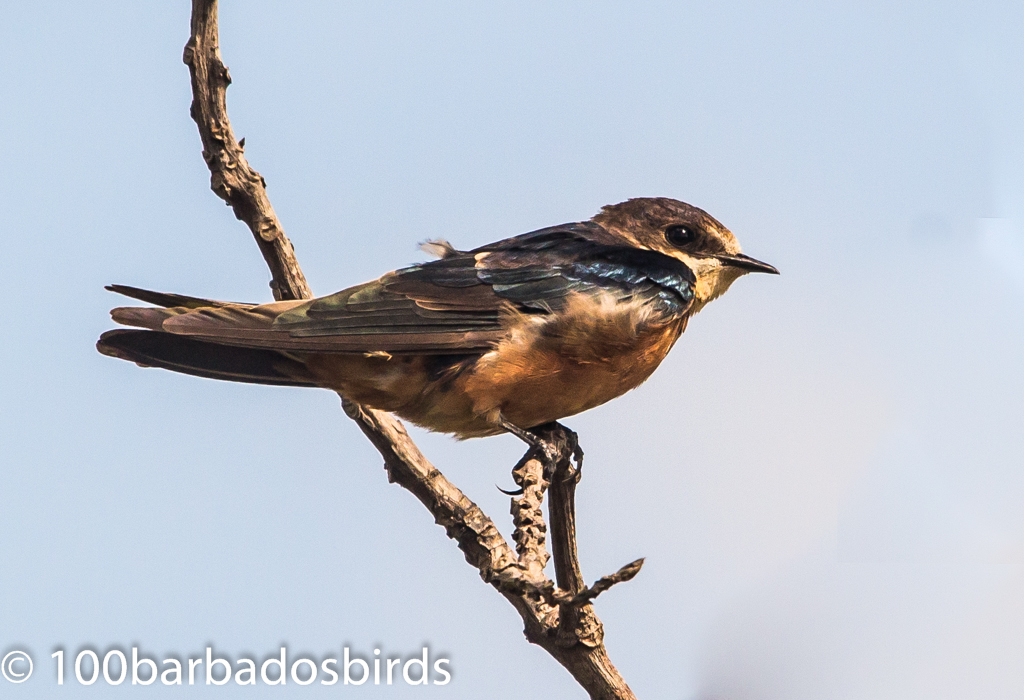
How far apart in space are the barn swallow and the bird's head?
1.46 ft

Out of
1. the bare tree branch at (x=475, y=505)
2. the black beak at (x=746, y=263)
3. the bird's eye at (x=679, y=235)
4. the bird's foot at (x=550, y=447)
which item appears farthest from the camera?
the bird's eye at (x=679, y=235)

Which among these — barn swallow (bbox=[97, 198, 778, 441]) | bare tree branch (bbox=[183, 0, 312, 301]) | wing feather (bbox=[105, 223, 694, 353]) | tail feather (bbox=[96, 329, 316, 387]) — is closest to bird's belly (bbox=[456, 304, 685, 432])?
barn swallow (bbox=[97, 198, 778, 441])

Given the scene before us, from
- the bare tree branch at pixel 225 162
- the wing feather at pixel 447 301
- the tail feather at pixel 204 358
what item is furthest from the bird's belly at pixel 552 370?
the bare tree branch at pixel 225 162

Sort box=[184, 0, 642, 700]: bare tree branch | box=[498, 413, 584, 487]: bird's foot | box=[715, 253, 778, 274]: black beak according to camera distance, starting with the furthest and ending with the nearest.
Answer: box=[715, 253, 778, 274]: black beak → box=[498, 413, 584, 487]: bird's foot → box=[184, 0, 642, 700]: bare tree branch

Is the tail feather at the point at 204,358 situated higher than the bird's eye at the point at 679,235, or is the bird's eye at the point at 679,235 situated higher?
the bird's eye at the point at 679,235

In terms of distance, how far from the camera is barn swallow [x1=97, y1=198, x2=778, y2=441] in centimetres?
535

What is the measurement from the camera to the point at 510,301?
18.5 feet

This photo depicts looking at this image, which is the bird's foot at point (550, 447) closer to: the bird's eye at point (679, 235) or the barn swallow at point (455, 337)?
the barn swallow at point (455, 337)

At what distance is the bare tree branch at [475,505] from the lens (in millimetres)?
4402

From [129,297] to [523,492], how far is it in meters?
2.26

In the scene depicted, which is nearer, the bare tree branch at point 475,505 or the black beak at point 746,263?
the bare tree branch at point 475,505

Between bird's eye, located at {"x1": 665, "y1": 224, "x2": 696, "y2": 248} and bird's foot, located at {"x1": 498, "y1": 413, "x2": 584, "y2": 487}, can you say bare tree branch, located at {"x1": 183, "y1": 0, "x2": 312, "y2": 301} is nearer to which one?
bird's foot, located at {"x1": 498, "y1": 413, "x2": 584, "y2": 487}

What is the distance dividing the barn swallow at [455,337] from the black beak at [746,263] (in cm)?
49

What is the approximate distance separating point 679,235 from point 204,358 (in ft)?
9.30
